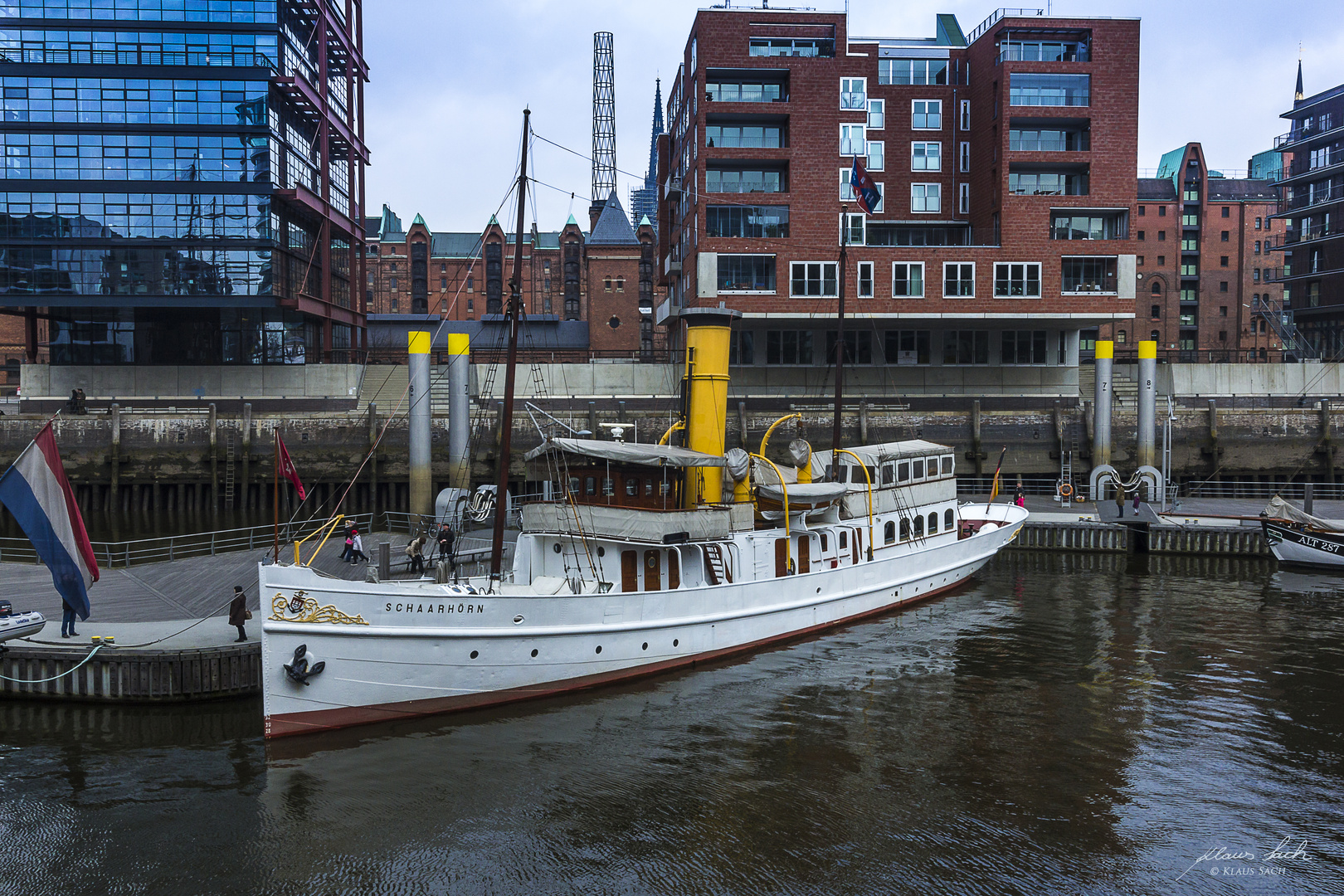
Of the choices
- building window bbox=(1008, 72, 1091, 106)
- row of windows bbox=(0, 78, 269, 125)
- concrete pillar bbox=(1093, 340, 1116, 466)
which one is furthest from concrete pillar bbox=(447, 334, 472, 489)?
building window bbox=(1008, 72, 1091, 106)

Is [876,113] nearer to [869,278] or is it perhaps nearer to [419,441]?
[869,278]

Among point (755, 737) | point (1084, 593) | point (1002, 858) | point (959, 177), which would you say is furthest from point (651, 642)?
point (959, 177)

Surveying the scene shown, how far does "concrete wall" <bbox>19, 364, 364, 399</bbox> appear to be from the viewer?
49375 mm

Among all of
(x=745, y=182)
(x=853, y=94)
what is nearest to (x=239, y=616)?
(x=745, y=182)

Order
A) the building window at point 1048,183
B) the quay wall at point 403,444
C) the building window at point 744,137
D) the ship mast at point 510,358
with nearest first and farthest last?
the ship mast at point 510,358 → the quay wall at point 403,444 → the building window at point 744,137 → the building window at point 1048,183

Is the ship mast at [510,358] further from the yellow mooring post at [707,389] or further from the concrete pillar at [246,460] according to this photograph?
the concrete pillar at [246,460]

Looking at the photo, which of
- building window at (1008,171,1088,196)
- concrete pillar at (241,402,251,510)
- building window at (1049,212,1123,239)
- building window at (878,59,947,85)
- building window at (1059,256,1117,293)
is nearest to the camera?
concrete pillar at (241,402,251,510)

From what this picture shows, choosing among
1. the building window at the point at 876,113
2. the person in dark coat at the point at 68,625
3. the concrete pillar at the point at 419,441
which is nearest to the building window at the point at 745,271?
the building window at the point at 876,113

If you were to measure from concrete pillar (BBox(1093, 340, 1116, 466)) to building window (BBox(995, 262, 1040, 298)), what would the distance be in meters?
6.08

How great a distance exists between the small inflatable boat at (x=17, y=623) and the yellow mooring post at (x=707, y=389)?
44.4 ft

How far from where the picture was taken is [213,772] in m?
13.9

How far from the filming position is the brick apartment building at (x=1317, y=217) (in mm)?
64625

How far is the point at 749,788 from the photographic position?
540 inches

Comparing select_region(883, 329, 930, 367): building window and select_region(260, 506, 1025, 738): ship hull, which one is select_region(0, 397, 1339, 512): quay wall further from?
select_region(260, 506, 1025, 738): ship hull
